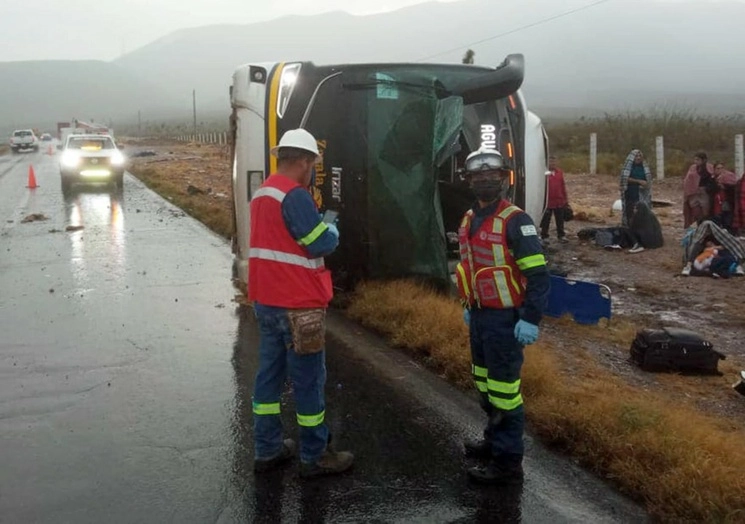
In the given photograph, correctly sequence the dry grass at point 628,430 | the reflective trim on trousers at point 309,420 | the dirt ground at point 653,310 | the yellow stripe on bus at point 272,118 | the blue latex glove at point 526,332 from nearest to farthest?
the dry grass at point 628,430 → the blue latex glove at point 526,332 → the reflective trim on trousers at point 309,420 → the dirt ground at point 653,310 → the yellow stripe on bus at point 272,118

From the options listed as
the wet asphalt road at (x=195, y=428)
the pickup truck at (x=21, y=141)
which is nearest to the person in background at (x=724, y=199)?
the wet asphalt road at (x=195, y=428)

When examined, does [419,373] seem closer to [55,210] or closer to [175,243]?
[175,243]

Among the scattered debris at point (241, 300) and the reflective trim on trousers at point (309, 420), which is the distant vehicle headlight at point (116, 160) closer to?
the scattered debris at point (241, 300)

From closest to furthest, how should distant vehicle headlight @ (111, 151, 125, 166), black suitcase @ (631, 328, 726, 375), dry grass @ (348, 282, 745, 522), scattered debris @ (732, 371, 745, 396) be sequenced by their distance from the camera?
1. dry grass @ (348, 282, 745, 522)
2. scattered debris @ (732, 371, 745, 396)
3. black suitcase @ (631, 328, 726, 375)
4. distant vehicle headlight @ (111, 151, 125, 166)

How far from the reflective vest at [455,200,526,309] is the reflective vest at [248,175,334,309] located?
0.86m

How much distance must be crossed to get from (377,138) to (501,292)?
351 centimetres

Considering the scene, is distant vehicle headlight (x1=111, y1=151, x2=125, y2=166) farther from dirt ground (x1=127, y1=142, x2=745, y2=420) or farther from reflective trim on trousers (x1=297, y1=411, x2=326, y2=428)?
reflective trim on trousers (x1=297, y1=411, x2=326, y2=428)

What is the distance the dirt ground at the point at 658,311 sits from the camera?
5707 millimetres

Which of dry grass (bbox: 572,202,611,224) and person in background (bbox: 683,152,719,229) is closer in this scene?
person in background (bbox: 683,152,719,229)

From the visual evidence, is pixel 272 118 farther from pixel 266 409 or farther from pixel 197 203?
pixel 197 203

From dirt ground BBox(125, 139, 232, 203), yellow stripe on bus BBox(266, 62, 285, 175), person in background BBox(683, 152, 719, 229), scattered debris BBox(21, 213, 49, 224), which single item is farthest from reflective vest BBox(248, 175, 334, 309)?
scattered debris BBox(21, 213, 49, 224)

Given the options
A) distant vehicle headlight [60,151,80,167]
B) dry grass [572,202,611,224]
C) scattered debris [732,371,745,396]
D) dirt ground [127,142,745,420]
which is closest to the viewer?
scattered debris [732,371,745,396]

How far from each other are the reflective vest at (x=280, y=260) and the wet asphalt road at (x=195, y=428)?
3.32ft

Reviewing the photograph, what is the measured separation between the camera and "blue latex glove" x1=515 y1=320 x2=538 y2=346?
376cm
